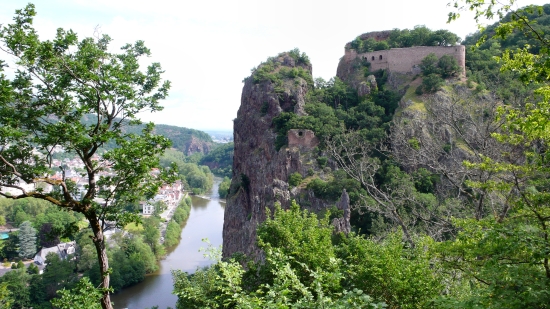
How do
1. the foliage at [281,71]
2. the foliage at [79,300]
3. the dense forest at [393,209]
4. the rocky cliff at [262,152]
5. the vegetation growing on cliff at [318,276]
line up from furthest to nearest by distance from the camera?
the foliage at [281,71] → the rocky cliff at [262,152] → the foliage at [79,300] → the dense forest at [393,209] → the vegetation growing on cliff at [318,276]

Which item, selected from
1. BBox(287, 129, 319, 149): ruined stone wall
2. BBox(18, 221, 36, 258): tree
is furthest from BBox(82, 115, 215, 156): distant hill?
BBox(287, 129, 319, 149): ruined stone wall

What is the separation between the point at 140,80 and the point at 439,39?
1325 inches

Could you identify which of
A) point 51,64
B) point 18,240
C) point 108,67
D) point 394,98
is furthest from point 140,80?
point 18,240

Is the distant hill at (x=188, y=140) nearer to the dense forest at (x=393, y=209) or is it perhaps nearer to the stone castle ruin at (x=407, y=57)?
the dense forest at (x=393, y=209)

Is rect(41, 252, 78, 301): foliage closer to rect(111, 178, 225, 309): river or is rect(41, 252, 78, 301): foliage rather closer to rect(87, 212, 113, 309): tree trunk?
rect(111, 178, 225, 309): river

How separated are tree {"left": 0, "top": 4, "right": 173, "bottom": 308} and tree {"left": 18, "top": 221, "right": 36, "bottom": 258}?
40.3m

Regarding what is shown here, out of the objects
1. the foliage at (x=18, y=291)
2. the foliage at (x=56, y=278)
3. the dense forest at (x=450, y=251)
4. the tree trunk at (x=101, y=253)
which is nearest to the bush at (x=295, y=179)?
the dense forest at (x=450, y=251)

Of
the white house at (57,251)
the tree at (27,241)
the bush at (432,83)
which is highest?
the bush at (432,83)

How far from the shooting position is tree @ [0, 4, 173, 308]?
19.1 ft

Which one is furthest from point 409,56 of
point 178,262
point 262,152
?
point 178,262

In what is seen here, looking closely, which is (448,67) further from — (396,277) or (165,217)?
(165,217)

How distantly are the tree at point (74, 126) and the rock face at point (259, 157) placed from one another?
1762 cm

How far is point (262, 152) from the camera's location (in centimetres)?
2891

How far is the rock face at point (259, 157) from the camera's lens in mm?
25500
